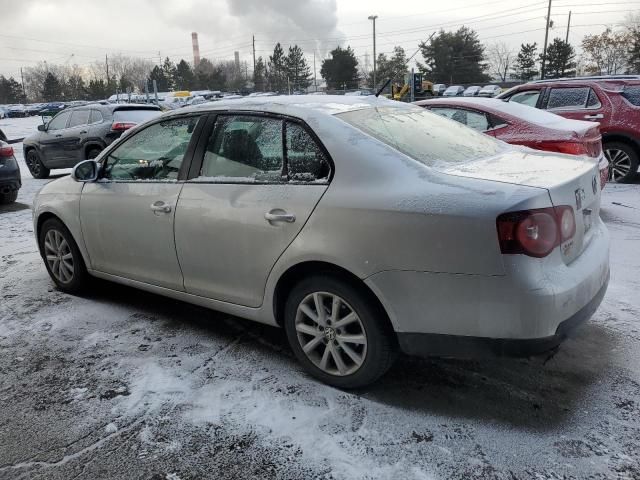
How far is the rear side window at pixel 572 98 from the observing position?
876 centimetres

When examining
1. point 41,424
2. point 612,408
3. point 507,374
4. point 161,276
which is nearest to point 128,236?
point 161,276

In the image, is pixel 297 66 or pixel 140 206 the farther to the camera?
pixel 297 66

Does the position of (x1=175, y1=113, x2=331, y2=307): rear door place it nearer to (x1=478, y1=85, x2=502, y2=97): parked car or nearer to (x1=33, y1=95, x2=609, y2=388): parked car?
(x1=33, y1=95, x2=609, y2=388): parked car

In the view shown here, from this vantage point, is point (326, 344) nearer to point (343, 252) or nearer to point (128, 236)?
point (343, 252)

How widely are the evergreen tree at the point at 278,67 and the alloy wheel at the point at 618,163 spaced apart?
75.3m

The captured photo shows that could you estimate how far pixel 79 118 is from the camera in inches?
461

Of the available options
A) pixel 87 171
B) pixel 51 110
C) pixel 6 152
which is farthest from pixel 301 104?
pixel 51 110

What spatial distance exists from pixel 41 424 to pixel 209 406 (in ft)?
2.77

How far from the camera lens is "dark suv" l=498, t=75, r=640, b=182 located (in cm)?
840

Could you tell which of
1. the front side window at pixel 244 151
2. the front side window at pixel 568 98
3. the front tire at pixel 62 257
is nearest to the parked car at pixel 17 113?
the front side window at pixel 568 98

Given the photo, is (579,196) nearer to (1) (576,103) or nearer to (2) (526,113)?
(2) (526,113)

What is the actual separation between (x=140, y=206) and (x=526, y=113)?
4.91 meters

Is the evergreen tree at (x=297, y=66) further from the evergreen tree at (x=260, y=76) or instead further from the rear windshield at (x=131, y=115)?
the rear windshield at (x=131, y=115)

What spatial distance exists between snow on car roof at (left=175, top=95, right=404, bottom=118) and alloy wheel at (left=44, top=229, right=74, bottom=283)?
65.1 inches
